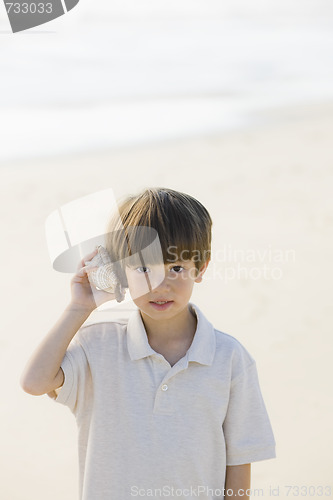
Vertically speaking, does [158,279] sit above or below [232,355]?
above

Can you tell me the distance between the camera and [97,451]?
5.44 feet

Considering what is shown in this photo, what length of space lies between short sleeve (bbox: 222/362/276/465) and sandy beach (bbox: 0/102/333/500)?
4.59ft

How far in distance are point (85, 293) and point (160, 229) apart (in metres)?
0.25

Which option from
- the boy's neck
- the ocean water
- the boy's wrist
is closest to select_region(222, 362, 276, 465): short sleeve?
the boy's neck

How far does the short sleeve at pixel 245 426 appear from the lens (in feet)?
5.52

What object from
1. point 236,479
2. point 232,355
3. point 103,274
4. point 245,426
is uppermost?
point 103,274

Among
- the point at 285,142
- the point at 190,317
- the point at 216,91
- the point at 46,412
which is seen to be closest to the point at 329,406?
the point at 46,412

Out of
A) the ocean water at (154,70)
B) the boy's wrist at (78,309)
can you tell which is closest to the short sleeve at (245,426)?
the boy's wrist at (78,309)

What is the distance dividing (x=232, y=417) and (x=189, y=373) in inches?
6.2

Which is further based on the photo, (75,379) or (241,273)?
(241,273)

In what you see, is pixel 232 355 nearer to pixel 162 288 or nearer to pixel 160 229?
pixel 162 288

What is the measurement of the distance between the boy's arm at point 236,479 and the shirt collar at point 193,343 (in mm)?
287

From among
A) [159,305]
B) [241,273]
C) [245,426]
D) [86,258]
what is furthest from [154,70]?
[245,426]

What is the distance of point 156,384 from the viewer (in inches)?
65.4
